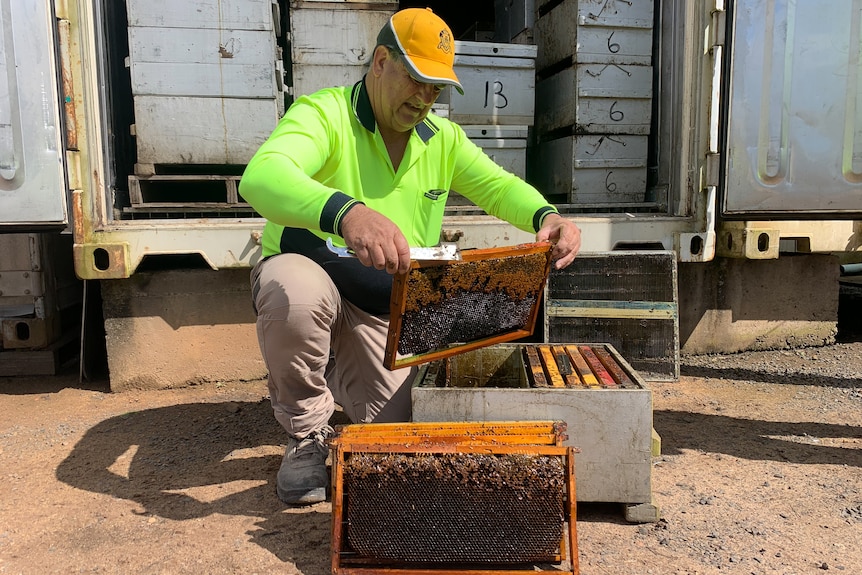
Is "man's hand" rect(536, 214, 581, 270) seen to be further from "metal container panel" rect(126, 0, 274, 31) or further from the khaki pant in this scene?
"metal container panel" rect(126, 0, 274, 31)

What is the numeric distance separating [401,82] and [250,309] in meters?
2.09

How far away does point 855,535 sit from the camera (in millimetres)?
2023

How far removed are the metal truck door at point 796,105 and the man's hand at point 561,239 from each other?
5.99 ft

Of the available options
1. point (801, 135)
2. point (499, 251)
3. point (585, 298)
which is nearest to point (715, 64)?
point (801, 135)

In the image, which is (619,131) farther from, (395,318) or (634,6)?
(395,318)

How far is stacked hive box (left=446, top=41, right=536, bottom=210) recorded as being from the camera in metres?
4.17

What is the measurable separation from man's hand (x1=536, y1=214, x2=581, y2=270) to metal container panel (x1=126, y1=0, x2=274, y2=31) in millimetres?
2230

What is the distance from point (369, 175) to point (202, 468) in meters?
1.40

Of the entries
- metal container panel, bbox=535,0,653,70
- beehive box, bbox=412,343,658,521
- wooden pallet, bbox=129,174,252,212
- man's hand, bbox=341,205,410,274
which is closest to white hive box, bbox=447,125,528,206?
metal container panel, bbox=535,0,653,70

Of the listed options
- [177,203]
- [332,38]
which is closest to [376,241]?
[177,203]

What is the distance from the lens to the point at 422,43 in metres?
2.07

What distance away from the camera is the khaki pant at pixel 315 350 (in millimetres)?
2184

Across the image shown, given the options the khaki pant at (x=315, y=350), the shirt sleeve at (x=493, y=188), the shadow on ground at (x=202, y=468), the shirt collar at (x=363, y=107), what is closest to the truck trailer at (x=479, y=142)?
the shadow on ground at (x=202, y=468)

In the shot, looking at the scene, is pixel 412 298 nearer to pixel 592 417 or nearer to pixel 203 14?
pixel 592 417
